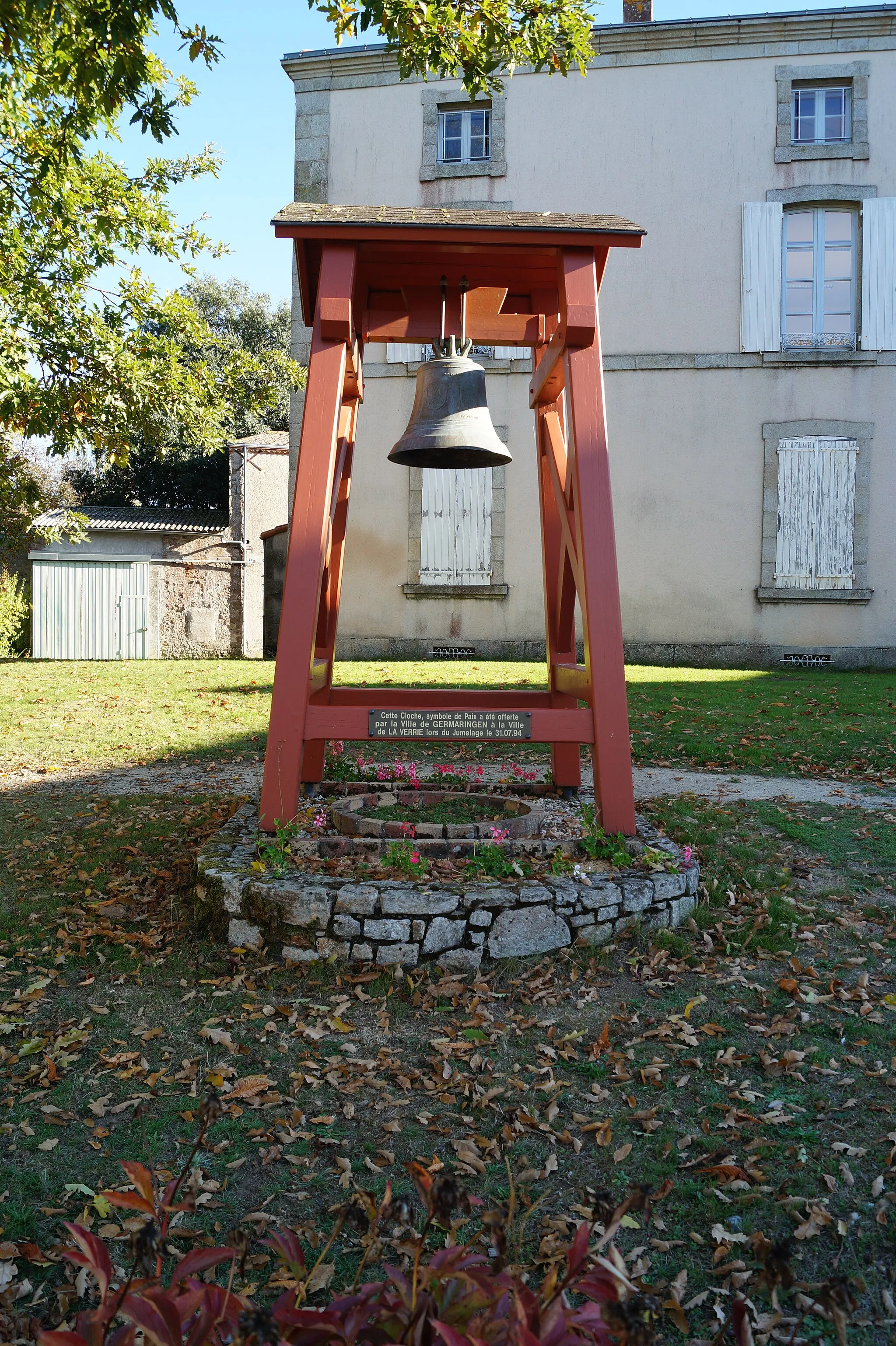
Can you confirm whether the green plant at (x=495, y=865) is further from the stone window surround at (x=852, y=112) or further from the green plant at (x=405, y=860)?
the stone window surround at (x=852, y=112)

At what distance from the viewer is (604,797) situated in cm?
434

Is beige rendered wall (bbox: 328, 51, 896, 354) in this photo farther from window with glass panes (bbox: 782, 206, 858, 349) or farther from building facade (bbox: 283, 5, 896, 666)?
window with glass panes (bbox: 782, 206, 858, 349)

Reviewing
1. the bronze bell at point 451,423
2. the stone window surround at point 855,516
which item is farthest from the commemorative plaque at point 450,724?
the stone window surround at point 855,516

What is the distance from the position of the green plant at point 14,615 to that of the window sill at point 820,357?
43.8 feet

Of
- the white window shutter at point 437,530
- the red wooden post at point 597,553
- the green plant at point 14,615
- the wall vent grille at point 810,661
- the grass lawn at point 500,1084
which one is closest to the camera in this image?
the grass lawn at point 500,1084

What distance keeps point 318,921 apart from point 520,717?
4.24 feet

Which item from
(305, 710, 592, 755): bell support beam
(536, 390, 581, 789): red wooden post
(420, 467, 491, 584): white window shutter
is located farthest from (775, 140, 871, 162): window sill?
(305, 710, 592, 755): bell support beam

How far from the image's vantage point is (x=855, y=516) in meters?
13.6

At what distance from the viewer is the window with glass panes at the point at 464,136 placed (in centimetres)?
1422

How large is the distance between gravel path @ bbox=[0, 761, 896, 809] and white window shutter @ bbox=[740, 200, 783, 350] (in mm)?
8896

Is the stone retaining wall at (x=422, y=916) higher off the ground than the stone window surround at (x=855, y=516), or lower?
lower

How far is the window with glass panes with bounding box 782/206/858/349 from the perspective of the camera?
44.9 feet

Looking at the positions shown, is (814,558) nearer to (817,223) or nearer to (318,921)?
(817,223)

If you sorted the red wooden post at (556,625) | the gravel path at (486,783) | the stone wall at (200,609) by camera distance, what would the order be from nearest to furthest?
the red wooden post at (556,625), the gravel path at (486,783), the stone wall at (200,609)
